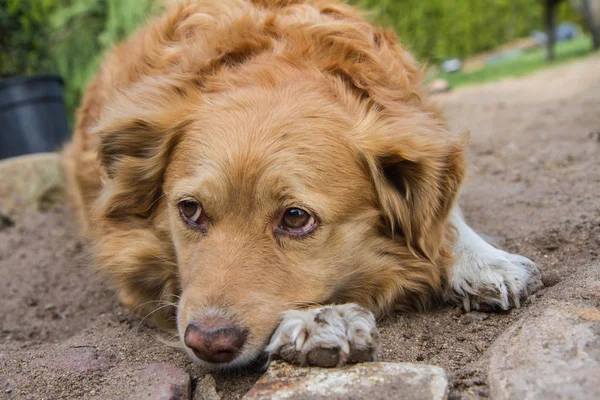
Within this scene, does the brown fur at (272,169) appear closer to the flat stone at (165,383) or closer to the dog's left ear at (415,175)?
the dog's left ear at (415,175)

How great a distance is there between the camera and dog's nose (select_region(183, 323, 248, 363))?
7.29 ft

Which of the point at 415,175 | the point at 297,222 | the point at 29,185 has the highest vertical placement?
the point at 415,175

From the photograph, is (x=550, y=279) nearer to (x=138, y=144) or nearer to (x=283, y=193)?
(x=283, y=193)

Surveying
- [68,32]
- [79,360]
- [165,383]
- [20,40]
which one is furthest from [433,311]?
[68,32]

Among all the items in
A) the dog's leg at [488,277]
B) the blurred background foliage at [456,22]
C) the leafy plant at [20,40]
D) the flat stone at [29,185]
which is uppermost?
the dog's leg at [488,277]

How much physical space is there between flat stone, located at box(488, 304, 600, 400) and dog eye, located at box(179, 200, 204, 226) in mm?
1277

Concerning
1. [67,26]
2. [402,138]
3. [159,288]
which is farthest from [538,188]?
[67,26]

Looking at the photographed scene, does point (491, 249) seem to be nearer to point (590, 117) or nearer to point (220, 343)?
point (220, 343)

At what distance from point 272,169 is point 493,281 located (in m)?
1.10

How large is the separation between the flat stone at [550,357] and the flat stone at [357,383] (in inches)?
8.4

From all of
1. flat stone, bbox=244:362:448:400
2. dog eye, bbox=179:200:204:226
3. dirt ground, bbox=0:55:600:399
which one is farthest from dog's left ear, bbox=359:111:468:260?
flat stone, bbox=244:362:448:400

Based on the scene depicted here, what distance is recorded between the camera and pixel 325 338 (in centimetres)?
223

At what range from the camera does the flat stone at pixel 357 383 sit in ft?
6.45

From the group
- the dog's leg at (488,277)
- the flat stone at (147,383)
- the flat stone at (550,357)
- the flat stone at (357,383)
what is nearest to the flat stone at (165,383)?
the flat stone at (147,383)
